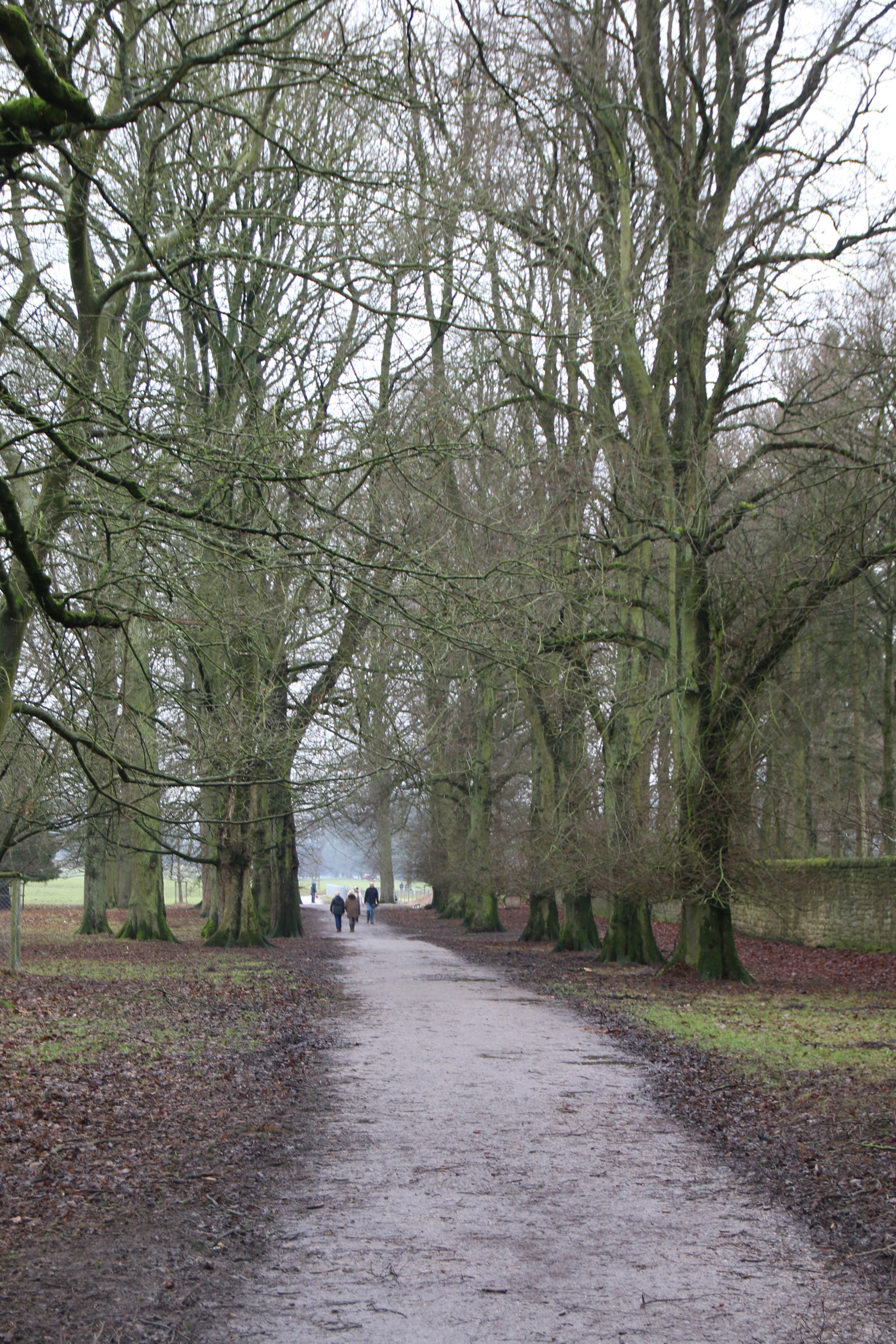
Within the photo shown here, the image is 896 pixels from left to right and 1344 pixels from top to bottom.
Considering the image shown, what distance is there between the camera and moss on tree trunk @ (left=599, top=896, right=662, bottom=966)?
21.3m

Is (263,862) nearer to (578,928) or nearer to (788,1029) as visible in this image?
(578,928)

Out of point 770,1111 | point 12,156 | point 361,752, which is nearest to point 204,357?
point 361,752

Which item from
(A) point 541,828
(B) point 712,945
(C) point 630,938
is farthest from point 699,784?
(A) point 541,828

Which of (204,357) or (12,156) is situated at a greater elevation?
(204,357)

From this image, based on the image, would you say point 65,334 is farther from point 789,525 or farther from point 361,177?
point 789,525

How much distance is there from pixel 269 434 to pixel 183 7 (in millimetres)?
3050

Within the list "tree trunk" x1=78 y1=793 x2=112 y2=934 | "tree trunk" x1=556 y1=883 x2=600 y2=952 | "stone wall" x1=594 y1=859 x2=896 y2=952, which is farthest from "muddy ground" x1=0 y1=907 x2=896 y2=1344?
"tree trunk" x1=78 y1=793 x2=112 y2=934

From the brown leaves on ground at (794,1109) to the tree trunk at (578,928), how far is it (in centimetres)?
690

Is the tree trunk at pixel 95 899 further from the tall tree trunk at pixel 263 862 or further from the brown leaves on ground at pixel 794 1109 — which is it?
the brown leaves on ground at pixel 794 1109

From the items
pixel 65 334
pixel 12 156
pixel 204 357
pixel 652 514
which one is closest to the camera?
pixel 12 156

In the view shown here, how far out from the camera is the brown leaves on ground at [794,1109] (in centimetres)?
538

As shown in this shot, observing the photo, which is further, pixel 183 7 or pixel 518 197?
pixel 518 197

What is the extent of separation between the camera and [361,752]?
49.9ft

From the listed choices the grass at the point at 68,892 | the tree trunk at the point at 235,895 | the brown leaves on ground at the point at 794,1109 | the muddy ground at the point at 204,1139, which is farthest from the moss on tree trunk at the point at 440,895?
the muddy ground at the point at 204,1139
